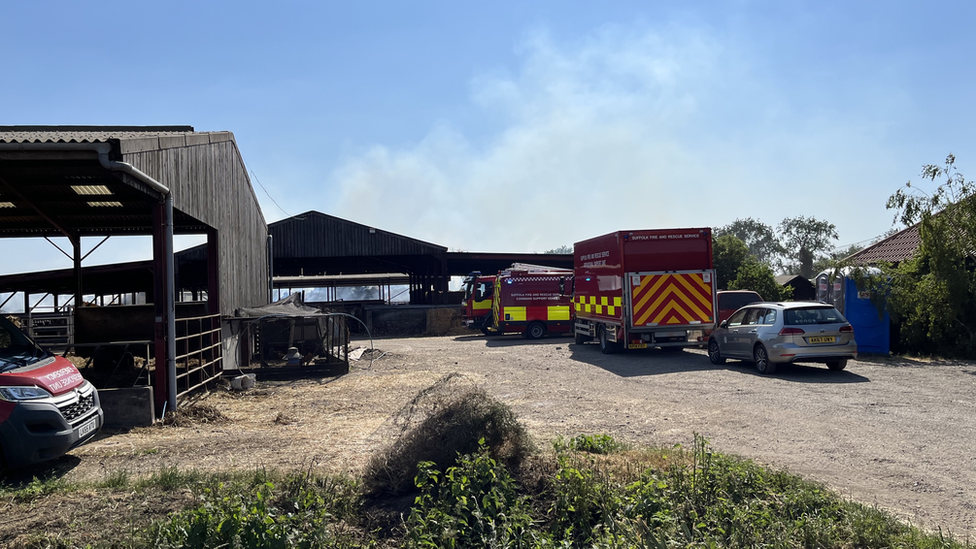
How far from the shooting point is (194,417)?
31.8ft

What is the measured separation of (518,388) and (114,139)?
298 inches

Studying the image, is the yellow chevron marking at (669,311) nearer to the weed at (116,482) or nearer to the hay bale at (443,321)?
the weed at (116,482)

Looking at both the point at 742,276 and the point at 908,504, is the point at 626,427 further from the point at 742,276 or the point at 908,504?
the point at 742,276

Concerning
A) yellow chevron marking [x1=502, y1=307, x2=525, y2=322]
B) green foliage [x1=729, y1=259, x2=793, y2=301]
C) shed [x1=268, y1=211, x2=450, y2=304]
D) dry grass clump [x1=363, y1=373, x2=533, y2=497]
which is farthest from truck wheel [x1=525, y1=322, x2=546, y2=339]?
dry grass clump [x1=363, y1=373, x2=533, y2=497]

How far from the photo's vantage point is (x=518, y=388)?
12258 millimetres

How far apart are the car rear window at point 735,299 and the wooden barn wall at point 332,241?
17.7m

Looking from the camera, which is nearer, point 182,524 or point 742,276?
point 182,524

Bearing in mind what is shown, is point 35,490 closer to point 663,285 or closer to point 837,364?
point 837,364

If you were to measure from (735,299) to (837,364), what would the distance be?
705 cm

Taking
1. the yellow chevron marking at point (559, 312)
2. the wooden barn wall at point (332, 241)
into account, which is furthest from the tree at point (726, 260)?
the wooden barn wall at point (332, 241)

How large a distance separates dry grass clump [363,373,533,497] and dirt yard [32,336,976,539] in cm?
116

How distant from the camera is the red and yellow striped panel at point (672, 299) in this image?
16.2 m

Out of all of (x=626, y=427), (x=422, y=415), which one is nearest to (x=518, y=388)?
(x=626, y=427)

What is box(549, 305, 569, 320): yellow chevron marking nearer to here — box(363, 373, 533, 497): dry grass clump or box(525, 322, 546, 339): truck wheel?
box(525, 322, 546, 339): truck wheel
